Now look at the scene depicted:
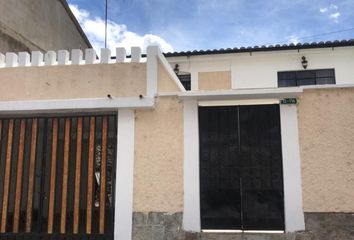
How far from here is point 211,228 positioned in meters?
7.16

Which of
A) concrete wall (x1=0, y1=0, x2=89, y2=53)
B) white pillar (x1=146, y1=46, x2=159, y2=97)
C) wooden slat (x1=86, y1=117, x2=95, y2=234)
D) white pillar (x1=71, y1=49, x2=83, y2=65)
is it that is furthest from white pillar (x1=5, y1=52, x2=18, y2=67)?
white pillar (x1=146, y1=46, x2=159, y2=97)

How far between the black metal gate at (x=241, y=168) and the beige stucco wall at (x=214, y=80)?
601cm

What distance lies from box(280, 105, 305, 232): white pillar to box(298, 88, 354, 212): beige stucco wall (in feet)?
0.35

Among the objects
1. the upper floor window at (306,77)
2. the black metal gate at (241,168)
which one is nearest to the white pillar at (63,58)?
the black metal gate at (241,168)

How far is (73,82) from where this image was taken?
26.2 feet

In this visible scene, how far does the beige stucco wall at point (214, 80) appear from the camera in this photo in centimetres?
1340

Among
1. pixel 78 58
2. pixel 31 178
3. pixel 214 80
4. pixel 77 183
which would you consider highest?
pixel 214 80

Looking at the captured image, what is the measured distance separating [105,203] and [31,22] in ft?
25.6

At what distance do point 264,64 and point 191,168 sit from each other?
7.32 meters

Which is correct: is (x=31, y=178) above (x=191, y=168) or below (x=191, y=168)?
below

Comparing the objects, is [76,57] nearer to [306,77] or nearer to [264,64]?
[264,64]

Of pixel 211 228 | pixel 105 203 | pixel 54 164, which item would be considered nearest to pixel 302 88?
pixel 211 228

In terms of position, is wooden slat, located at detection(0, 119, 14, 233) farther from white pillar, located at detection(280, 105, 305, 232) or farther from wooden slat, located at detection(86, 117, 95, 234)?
white pillar, located at detection(280, 105, 305, 232)

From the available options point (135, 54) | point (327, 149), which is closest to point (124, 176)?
point (135, 54)
